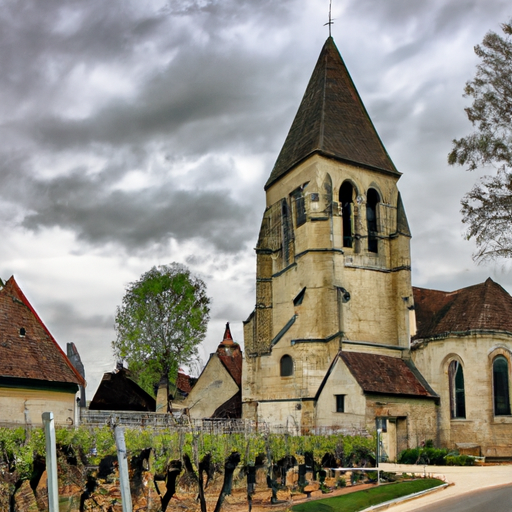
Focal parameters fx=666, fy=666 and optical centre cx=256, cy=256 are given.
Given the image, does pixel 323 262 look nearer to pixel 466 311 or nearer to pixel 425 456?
pixel 466 311

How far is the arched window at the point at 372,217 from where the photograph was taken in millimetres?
38219

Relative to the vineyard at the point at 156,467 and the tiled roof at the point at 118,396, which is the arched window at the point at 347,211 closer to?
the vineyard at the point at 156,467

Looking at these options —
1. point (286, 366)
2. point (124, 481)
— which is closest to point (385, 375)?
point (286, 366)

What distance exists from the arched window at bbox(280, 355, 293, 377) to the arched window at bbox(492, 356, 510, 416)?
1027 cm

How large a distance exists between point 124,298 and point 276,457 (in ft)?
113

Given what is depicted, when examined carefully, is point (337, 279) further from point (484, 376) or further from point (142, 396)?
point (142, 396)

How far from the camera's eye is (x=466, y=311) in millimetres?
33906

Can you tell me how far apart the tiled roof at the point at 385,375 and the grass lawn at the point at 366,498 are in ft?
39.1

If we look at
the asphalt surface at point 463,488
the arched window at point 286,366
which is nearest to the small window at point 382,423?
the asphalt surface at point 463,488

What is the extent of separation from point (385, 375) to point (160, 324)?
72.2 feet

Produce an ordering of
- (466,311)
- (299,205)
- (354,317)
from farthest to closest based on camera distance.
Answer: (299,205) → (354,317) → (466,311)

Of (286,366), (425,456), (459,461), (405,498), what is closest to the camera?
(405,498)

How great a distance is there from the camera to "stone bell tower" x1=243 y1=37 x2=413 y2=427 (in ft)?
115

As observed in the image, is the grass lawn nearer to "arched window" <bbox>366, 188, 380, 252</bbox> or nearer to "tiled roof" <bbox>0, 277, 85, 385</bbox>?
"tiled roof" <bbox>0, 277, 85, 385</bbox>
